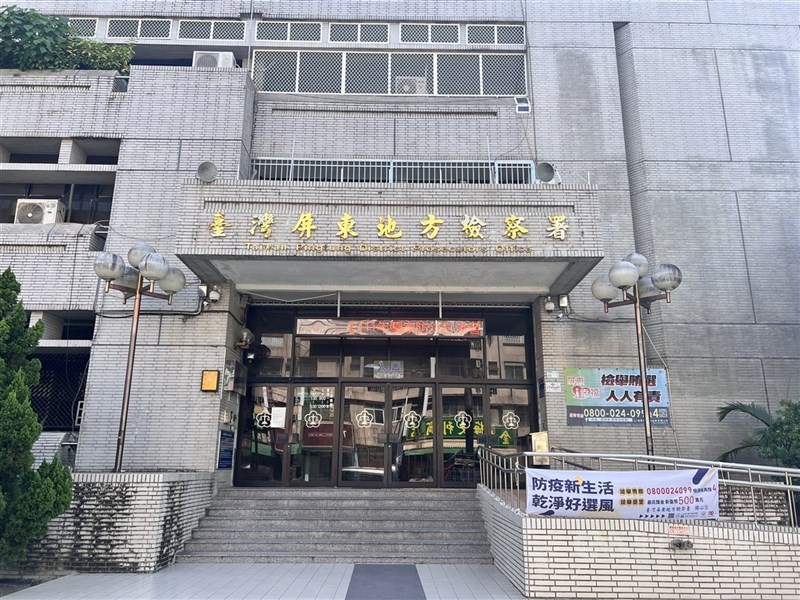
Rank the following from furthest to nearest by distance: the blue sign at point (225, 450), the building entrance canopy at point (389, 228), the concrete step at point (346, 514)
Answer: the blue sign at point (225, 450)
the building entrance canopy at point (389, 228)
the concrete step at point (346, 514)

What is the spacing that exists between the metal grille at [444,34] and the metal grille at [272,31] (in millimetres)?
Result: 3502

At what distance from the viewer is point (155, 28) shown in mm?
13383

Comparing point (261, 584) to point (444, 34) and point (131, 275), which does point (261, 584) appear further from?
point (444, 34)

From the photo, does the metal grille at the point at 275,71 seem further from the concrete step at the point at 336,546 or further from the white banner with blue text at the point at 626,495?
the white banner with blue text at the point at 626,495

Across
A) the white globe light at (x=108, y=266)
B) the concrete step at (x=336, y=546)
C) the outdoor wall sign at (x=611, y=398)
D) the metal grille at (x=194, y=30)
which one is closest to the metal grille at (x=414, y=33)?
the metal grille at (x=194, y=30)

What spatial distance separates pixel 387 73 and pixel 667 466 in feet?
33.1

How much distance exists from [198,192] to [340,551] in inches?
243

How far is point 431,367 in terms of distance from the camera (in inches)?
459

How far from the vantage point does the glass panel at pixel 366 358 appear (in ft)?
38.1

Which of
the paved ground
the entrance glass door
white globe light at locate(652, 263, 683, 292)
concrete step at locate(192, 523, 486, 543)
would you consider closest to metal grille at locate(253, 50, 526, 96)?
white globe light at locate(652, 263, 683, 292)

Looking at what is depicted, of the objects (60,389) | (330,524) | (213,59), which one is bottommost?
(330,524)

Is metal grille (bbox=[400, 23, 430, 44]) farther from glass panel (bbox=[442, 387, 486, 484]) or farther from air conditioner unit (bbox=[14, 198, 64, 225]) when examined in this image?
air conditioner unit (bbox=[14, 198, 64, 225])

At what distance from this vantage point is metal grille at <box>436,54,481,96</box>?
13.0 meters

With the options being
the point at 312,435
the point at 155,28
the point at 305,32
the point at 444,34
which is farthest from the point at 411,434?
the point at 155,28
